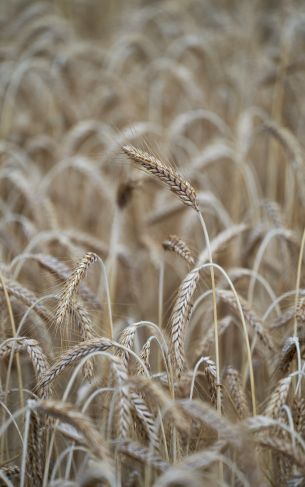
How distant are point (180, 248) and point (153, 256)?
1.31 meters

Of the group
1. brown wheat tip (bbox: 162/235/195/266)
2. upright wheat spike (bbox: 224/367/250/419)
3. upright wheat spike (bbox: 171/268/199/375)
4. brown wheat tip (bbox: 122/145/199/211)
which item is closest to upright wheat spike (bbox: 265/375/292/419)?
upright wheat spike (bbox: 224/367/250/419)

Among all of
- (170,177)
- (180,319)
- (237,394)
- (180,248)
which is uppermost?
(170,177)

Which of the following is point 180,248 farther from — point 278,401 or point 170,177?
point 278,401

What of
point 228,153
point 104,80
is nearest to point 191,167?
point 228,153

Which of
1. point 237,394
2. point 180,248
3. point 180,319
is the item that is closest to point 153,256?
point 180,248

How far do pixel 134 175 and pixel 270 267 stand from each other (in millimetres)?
1060

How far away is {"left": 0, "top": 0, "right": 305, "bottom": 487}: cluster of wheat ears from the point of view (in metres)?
2.15

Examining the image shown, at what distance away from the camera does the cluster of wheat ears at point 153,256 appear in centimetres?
215

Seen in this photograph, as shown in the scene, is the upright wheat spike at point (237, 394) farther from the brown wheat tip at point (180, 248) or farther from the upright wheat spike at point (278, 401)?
the brown wheat tip at point (180, 248)

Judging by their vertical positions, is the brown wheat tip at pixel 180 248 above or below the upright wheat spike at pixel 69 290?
above

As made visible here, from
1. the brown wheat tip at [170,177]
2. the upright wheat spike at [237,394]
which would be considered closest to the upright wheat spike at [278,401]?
the upright wheat spike at [237,394]

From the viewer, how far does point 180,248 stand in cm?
260

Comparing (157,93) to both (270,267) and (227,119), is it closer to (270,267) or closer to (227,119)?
(227,119)

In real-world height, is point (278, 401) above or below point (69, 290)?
below
